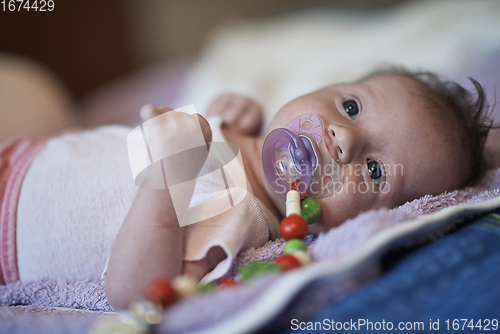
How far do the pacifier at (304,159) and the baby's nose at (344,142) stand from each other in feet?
0.07

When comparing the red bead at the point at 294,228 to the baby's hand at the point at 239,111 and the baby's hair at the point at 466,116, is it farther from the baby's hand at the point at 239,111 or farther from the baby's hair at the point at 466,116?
the baby's hand at the point at 239,111

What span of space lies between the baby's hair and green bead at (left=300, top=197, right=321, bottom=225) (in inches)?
14.4

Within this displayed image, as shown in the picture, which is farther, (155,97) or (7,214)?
(155,97)

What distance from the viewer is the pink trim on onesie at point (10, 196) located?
896 mm

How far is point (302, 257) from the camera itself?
0.59 m

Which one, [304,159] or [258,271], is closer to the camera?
[258,271]

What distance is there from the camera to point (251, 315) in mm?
452

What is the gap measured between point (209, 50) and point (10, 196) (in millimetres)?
1374

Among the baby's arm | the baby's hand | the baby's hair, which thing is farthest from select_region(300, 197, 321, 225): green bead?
the baby's hand

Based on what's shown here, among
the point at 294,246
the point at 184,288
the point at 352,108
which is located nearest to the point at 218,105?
the point at 352,108

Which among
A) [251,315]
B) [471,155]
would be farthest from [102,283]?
[471,155]

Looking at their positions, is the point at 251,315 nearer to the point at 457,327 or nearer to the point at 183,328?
the point at 183,328

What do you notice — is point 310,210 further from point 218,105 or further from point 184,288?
point 218,105

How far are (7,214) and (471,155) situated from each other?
1.16m
